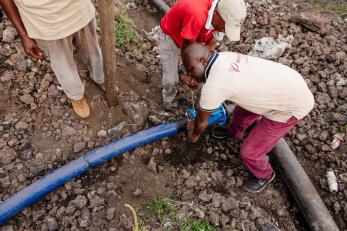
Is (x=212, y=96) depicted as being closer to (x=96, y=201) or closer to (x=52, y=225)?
(x=96, y=201)

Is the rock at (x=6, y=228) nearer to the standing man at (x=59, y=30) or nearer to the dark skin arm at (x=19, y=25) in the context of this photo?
the standing man at (x=59, y=30)

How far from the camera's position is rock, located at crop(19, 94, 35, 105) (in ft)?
10.6

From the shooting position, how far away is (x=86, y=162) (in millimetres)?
2902

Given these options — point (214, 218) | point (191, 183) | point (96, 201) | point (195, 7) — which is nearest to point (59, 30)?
point (195, 7)

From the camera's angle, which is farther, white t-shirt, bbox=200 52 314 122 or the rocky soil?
the rocky soil

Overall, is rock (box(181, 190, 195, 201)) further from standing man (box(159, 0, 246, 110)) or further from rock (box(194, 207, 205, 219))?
standing man (box(159, 0, 246, 110))

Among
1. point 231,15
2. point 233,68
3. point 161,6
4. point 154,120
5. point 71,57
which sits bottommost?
point 154,120

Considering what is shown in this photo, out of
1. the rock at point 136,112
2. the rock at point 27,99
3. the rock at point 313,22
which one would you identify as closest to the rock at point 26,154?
the rock at point 27,99

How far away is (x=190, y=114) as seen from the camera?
10.2 ft

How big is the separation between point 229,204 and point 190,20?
156cm

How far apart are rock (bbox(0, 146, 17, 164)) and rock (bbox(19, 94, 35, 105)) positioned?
478 mm

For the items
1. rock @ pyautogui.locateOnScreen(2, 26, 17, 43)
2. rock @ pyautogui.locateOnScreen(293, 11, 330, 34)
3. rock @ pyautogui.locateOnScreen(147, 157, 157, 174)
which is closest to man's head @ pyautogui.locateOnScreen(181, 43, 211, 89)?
rock @ pyautogui.locateOnScreen(147, 157, 157, 174)

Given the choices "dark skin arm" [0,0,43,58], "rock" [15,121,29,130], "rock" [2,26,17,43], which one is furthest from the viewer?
"rock" [2,26,17,43]

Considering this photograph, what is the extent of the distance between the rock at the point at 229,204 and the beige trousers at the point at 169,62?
1194 mm
